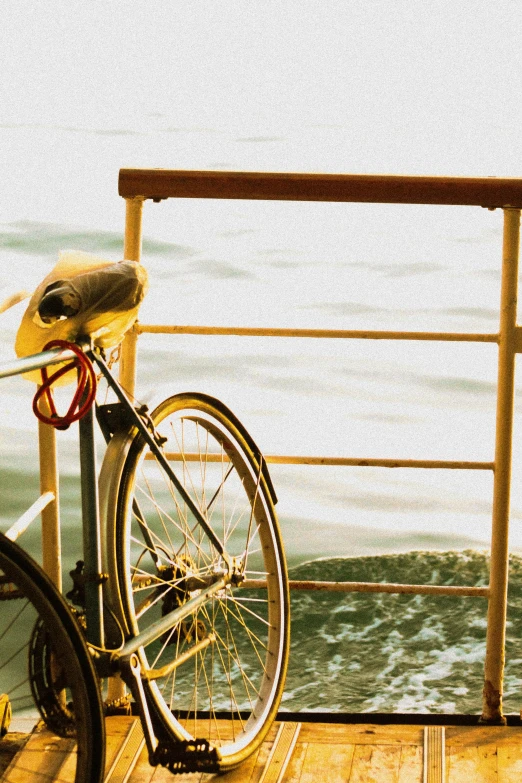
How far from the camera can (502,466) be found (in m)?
2.24

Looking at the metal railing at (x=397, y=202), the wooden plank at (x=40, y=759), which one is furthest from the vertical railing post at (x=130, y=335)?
the wooden plank at (x=40, y=759)

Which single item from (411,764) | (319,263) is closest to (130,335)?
(411,764)

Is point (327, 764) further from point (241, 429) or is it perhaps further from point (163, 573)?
point (241, 429)

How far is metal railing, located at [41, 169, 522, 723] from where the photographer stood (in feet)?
6.89

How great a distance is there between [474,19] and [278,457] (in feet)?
90.2

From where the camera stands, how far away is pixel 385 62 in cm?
2542

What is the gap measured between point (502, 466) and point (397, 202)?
52 centimetres

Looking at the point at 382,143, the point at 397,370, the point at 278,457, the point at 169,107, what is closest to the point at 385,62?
the point at 169,107

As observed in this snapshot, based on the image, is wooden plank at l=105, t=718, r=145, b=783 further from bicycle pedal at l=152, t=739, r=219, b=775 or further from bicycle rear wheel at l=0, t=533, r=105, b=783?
bicycle rear wheel at l=0, t=533, r=105, b=783

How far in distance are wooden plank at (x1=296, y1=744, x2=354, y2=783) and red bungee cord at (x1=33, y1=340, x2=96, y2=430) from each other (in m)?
0.76

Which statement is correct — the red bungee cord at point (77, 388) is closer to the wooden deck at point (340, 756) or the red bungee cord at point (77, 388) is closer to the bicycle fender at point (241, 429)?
the bicycle fender at point (241, 429)

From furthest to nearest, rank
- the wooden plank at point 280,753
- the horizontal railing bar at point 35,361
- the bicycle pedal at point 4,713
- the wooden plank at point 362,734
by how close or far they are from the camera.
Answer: the wooden plank at point 362,734
the wooden plank at point 280,753
the bicycle pedal at point 4,713
the horizontal railing bar at point 35,361

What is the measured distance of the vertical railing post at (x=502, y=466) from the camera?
84.3 inches

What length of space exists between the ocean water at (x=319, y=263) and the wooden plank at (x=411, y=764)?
0.71 meters
